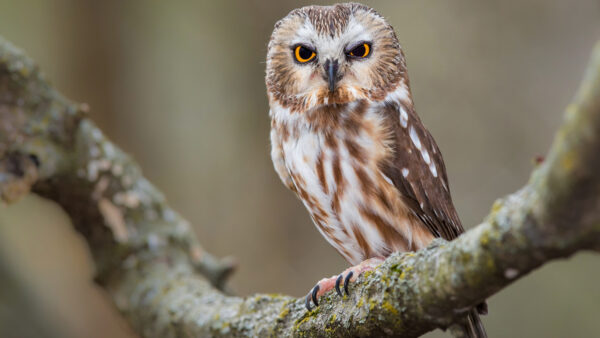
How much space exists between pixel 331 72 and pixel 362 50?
0.28 m

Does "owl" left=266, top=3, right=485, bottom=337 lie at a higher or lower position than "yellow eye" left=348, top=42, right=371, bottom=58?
lower

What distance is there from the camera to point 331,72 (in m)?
2.80

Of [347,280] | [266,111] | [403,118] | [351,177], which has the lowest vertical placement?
[347,280]

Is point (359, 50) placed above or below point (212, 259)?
above

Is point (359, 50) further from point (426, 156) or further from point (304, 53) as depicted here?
point (426, 156)

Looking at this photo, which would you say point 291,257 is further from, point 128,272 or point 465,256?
point 465,256

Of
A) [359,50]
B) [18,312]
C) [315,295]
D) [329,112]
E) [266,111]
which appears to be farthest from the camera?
[266,111]

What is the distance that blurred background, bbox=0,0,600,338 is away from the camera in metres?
5.32

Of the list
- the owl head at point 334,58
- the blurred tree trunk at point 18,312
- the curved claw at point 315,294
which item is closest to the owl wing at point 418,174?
the owl head at point 334,58

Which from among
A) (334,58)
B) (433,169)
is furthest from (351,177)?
(334,58)

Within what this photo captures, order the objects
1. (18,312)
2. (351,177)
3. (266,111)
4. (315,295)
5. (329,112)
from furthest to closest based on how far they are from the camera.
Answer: (266,111)
(18,312)
(329,112)
(351,177)
(315,295)

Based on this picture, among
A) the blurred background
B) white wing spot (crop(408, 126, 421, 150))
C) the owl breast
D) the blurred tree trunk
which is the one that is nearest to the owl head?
the owl breast

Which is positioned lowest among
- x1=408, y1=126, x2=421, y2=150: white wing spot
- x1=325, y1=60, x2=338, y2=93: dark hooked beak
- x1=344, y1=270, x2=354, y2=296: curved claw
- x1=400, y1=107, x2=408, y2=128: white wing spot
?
x1=344, y1=270, x2=354, y2=296: curved claw

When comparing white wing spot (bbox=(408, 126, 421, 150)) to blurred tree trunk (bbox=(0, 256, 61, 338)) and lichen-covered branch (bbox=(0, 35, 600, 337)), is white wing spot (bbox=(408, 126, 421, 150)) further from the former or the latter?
blurred tree trunk (bbox=(0, 256, 61, 338))
